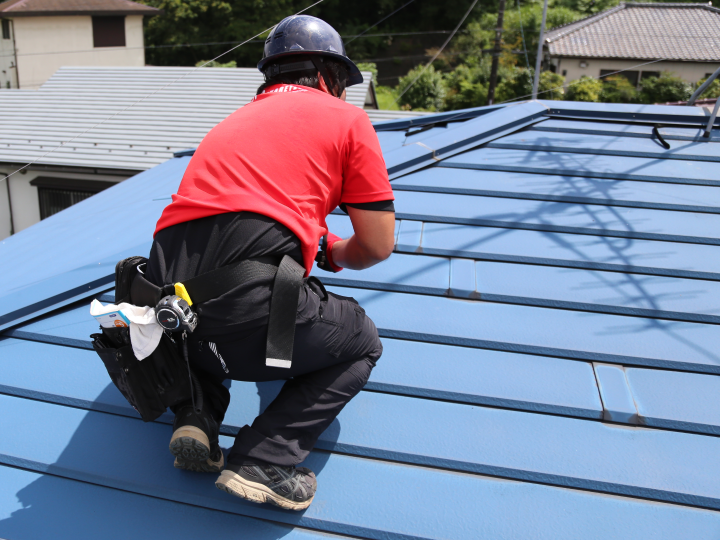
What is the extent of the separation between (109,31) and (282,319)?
27.2m

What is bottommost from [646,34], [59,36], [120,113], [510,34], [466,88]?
[120,113]

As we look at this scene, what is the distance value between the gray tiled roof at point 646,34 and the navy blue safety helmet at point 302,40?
2701 centimetres

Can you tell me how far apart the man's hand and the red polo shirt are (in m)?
0.05

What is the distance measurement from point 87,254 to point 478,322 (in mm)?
2049

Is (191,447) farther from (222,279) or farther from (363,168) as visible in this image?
(363,168)

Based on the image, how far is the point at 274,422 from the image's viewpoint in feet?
5.37

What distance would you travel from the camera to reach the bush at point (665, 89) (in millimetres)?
21781

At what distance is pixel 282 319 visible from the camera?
59.2 inches

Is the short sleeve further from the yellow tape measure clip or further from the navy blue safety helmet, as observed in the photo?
the yellow tape measure clip

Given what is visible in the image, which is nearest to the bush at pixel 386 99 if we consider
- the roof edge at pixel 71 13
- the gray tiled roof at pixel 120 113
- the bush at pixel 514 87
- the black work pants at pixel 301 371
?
the bush at pixel 514 87

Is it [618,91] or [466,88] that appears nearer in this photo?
[618,91]

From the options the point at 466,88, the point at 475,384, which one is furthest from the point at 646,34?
the point at 475,384

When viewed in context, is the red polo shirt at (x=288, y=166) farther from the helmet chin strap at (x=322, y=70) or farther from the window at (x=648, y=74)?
the window at (x=648, y=74)

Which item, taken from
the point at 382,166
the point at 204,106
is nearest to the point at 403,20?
the point at 204,106
